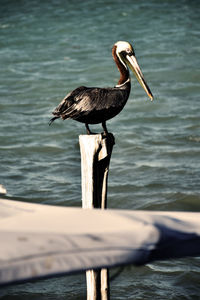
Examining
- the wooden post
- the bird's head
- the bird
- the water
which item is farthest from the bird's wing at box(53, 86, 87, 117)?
the water

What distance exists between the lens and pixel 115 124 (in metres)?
10.4

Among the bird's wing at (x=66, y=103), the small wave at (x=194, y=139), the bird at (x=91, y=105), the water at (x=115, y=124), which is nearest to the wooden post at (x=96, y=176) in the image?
the bird at (x=91, y=105)

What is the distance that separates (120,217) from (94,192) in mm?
1513

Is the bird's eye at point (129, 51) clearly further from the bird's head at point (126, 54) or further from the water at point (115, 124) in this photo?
the water at point (115, 124)

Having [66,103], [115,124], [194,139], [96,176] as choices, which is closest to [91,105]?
[66,103]

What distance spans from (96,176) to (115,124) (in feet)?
20.9

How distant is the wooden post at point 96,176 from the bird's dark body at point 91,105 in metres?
0.26

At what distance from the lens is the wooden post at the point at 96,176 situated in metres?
3.94

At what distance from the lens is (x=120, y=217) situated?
253 cm

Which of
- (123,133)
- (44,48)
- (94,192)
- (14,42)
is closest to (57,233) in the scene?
(94,192)

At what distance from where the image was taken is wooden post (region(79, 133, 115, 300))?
3936 mm

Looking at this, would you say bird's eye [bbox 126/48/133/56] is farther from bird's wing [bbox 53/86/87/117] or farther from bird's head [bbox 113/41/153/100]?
bird's wing [bbox 53/86/87/117]

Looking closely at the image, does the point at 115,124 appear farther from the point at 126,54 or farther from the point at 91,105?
the point at 91,105

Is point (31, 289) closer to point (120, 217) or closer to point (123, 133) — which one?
point (120, 217)
